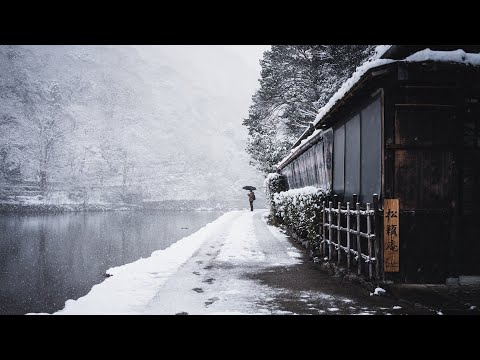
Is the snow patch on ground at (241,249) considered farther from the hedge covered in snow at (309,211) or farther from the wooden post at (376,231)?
the wooden post at (376,231)

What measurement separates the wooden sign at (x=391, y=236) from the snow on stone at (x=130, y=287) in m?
4.18

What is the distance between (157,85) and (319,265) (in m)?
137

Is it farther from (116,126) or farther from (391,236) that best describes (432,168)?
(116,126)

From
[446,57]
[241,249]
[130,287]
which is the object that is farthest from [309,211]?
[130,287]

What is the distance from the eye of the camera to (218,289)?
6.36 meters

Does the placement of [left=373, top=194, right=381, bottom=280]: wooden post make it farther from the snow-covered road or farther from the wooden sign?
the snow-covered road

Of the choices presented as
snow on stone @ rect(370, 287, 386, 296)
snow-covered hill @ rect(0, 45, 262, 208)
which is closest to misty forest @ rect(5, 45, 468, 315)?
snow on stone @ rect(370, 287, 386, 296)

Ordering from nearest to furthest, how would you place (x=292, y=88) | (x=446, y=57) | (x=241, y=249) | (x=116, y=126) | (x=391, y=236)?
(x=446, y=57), (x=391, y=236), (x=241, y=249), (x=292, y=88), (x=116, y=126)

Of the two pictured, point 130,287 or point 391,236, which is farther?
point 130,287

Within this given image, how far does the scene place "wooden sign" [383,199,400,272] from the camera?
20.7ft

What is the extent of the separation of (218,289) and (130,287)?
163cm
